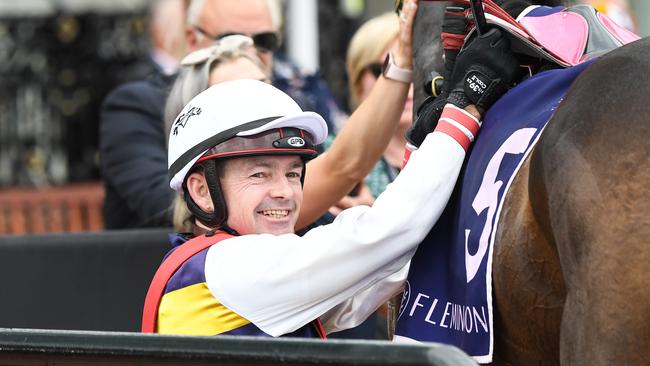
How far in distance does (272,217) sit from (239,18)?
2.02 m

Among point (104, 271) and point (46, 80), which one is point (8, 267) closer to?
point (104, 271)

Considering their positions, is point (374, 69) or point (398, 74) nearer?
point (398, 74)

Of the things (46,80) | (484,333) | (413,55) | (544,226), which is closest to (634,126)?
(544,226)

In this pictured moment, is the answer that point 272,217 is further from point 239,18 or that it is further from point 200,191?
point 239,18

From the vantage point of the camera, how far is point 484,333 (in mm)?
2604

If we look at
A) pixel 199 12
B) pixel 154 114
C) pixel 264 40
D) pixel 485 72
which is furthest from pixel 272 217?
pixel 154 114

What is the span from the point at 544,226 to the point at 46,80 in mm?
10143

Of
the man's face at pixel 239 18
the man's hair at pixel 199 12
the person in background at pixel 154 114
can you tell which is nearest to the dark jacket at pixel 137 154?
the person in background at pixel 154 114

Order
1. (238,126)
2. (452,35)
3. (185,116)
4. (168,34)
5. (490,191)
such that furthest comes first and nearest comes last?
1. (168,34)
2. (452,35)
3. (185,116)
4. (238,126)
5. (490,191)

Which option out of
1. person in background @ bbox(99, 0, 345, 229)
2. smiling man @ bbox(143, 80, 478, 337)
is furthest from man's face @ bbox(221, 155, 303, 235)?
person in background @ bbox(99, 0, 345, 229)

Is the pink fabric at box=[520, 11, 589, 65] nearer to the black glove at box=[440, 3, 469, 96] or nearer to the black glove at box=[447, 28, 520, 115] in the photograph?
the black glove at box=[447, 28, 520, 115]

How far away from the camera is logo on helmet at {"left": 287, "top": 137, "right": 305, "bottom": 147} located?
2805mm

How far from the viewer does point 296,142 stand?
9.25 feet

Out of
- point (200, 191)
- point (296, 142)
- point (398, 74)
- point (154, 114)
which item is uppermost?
point (398, 74)
